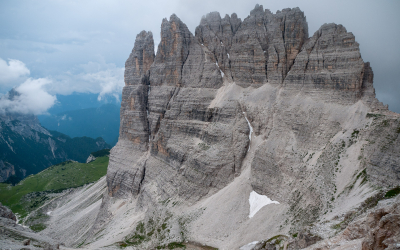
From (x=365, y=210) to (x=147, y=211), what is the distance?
4997 centimetres

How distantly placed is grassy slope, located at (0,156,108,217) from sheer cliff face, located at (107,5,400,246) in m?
71.2

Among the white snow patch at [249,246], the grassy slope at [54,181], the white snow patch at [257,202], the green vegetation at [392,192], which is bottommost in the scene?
the grassy slope at [54,181]

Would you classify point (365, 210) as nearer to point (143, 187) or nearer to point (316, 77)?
point (316, 77)

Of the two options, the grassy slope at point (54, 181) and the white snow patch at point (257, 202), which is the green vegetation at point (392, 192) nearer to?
the white snow patch at point (257, 202)

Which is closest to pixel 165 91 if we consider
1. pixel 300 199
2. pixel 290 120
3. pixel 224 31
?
pixel 224 31

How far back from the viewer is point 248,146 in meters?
61.8

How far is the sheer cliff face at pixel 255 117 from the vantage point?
42.9 m

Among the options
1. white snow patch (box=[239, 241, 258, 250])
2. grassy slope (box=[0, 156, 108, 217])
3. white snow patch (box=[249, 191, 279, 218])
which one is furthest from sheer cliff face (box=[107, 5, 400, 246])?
grassy slope (box=[0, 156, 108, 217])

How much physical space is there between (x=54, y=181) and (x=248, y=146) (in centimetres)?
13138

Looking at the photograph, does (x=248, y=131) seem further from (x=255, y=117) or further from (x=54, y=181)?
(x=54, y=181)

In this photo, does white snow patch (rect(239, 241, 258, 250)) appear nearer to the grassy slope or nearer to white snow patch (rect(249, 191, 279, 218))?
white snow patch (rect(249, 191, 279, 218))

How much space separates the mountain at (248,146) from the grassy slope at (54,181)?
54.0 meters

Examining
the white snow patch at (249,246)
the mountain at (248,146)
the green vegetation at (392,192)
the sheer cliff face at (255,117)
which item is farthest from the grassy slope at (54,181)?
the green vegetation at (392,192)

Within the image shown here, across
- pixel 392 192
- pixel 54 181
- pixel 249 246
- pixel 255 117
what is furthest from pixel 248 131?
pixel 54 181
